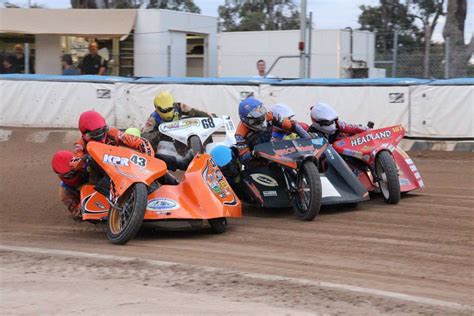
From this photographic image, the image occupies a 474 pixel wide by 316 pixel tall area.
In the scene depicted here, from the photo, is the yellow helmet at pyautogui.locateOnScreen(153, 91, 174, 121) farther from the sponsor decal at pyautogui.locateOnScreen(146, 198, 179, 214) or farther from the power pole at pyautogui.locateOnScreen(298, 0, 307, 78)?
the power pole at pyautogui.locateOnScreen(298, 0, 307, 78)

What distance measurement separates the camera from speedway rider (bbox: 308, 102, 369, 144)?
9.70 m

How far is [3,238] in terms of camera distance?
809cm

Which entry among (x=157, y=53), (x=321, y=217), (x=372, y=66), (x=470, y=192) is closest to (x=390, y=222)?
(x=321, y=217)

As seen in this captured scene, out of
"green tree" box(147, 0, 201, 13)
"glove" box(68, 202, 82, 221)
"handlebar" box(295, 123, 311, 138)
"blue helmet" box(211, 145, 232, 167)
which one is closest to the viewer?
"glove" box(68, 202, 82, 221)

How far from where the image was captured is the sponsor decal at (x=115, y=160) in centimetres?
759

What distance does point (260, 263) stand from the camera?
653 centimetres

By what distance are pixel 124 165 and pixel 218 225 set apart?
1.20 m

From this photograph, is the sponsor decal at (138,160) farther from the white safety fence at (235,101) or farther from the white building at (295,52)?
the white building at (295,52)

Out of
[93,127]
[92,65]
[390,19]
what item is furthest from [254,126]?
[390,19]

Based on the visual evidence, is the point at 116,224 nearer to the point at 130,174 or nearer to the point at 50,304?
the point at 130,174

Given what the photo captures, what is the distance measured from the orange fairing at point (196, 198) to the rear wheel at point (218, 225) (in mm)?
158

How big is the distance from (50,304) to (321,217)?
4.06 m

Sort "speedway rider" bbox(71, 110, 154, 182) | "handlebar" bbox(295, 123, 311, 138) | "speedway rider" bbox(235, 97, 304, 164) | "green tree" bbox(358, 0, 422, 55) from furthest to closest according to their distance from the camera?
"green tree" bbox(358, 0, 422, 55) → "handlebar" bbox(295, 123, 311, 138) → "speedway rider" bbox(235, 97, 304, 164) → "speedway rider" bbox(71, 110, 154, 182)

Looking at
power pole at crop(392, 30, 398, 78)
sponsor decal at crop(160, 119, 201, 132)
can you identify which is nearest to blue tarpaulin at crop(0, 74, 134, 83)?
power pole at crop(392, 30, 398, 78)
